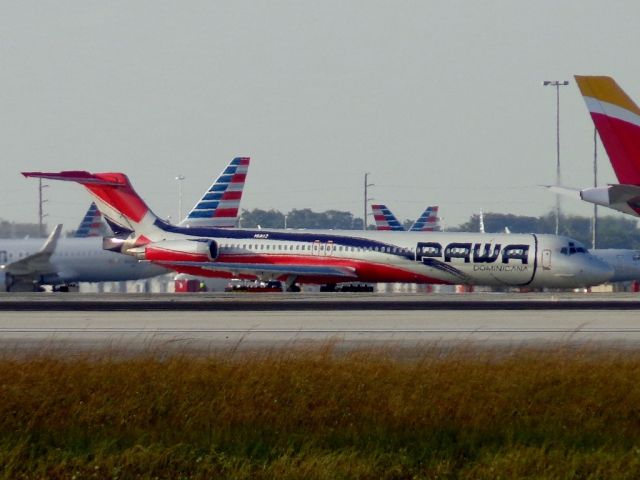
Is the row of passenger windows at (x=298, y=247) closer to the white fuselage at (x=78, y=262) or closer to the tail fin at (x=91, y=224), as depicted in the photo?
the white fuselage at (x=78, y=262)

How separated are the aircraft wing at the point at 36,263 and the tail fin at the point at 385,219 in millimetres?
28723

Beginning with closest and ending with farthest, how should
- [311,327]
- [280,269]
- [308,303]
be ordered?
[311,327] < [308,303] < [280,269]

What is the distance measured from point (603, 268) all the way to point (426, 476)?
5200cm

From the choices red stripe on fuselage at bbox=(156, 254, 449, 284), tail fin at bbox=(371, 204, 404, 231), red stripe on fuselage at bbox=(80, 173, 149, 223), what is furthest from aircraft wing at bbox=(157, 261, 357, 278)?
tail fin at bbox=(371, 204, 404, 231)

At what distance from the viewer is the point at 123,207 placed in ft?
224

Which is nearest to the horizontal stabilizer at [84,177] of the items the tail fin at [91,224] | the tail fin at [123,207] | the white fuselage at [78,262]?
the tail fin at [123,207]

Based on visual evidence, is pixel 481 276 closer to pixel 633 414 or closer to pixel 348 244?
pixel 348 244

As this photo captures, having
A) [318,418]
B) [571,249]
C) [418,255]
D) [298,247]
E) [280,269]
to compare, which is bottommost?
[318,418]

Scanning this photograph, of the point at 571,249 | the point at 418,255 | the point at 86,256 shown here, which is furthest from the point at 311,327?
the point at 86,256

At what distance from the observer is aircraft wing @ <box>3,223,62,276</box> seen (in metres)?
77.4

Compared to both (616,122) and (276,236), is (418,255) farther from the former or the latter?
(616,122)

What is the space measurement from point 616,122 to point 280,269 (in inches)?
1358

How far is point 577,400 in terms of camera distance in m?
18.9

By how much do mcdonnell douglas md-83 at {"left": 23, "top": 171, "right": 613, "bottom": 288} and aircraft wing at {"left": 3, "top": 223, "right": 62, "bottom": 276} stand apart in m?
9.73
